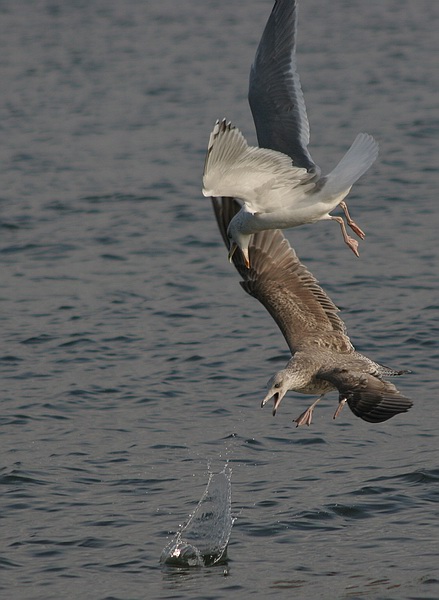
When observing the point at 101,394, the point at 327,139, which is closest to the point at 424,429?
the point at 101,394

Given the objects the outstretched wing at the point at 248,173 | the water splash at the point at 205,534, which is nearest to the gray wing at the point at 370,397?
the outstretched wing at the point at 248,173

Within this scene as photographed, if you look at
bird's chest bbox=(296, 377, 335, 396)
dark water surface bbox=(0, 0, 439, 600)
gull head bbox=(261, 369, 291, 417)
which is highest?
gull head bbox=(261, 369, 291, 417)

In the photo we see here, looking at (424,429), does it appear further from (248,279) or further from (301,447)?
(248,279)

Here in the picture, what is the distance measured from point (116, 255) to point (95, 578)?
22.4ft

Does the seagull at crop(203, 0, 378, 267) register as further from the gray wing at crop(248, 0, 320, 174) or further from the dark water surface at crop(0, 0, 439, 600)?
the dark water surface at crop(0, 0, 439, 600)

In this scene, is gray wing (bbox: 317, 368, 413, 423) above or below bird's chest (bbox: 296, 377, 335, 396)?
above

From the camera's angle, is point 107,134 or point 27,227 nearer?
point 27,227

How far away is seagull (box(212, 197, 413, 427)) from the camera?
7.74 meters

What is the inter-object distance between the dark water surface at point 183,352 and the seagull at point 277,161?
1.73 meters

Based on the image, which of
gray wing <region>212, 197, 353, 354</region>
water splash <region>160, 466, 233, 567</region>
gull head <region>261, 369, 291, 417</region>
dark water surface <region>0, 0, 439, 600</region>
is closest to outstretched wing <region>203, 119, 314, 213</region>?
gray wing <region>212, 197, 353, 354</region>

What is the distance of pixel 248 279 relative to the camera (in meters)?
8.91

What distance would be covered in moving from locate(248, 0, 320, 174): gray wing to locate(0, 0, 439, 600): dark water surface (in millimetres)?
2299

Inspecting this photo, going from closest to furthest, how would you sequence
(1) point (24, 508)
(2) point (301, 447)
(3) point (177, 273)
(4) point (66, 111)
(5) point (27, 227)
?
(1) point (24, 508), (2) point (301, 447), (3) point (177, 273), (5) point (27, 227), (4) point (66, 111)

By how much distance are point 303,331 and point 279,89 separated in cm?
158
